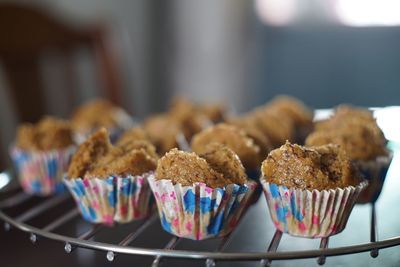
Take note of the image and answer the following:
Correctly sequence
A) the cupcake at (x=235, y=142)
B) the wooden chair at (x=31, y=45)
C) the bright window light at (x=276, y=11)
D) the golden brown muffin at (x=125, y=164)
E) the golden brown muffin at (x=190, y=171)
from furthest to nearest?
the bright window light at (x=276, y=11) → the wooden chair at (x=31, y=45) → the cupcake at (x=235, y=142) → the golden brown muffin at (x=125, y=164) → the golden brown muffin at (x=190, y=171)

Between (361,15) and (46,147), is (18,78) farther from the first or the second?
(361,15)

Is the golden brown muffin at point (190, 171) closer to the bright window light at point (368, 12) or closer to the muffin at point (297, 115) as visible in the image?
the muffin at point (297, 115)

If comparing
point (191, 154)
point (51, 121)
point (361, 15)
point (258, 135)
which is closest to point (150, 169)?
point (191, 154)

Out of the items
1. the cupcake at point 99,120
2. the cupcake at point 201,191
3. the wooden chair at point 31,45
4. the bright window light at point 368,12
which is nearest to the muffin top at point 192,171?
the cupcake at point 201,191

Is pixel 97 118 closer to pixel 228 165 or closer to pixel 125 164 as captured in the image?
pixel 125 164

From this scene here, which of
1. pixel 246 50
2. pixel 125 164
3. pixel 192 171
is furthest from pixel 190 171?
pixel 246 50

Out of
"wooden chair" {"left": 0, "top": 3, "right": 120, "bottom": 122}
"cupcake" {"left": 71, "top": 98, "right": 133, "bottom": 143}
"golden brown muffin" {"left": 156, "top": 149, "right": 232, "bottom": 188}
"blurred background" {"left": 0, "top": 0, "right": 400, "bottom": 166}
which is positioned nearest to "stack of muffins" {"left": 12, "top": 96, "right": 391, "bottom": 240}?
"golden brown muffin" {"left": 156, "top": 149, "right": 232, "bottom": 188}
